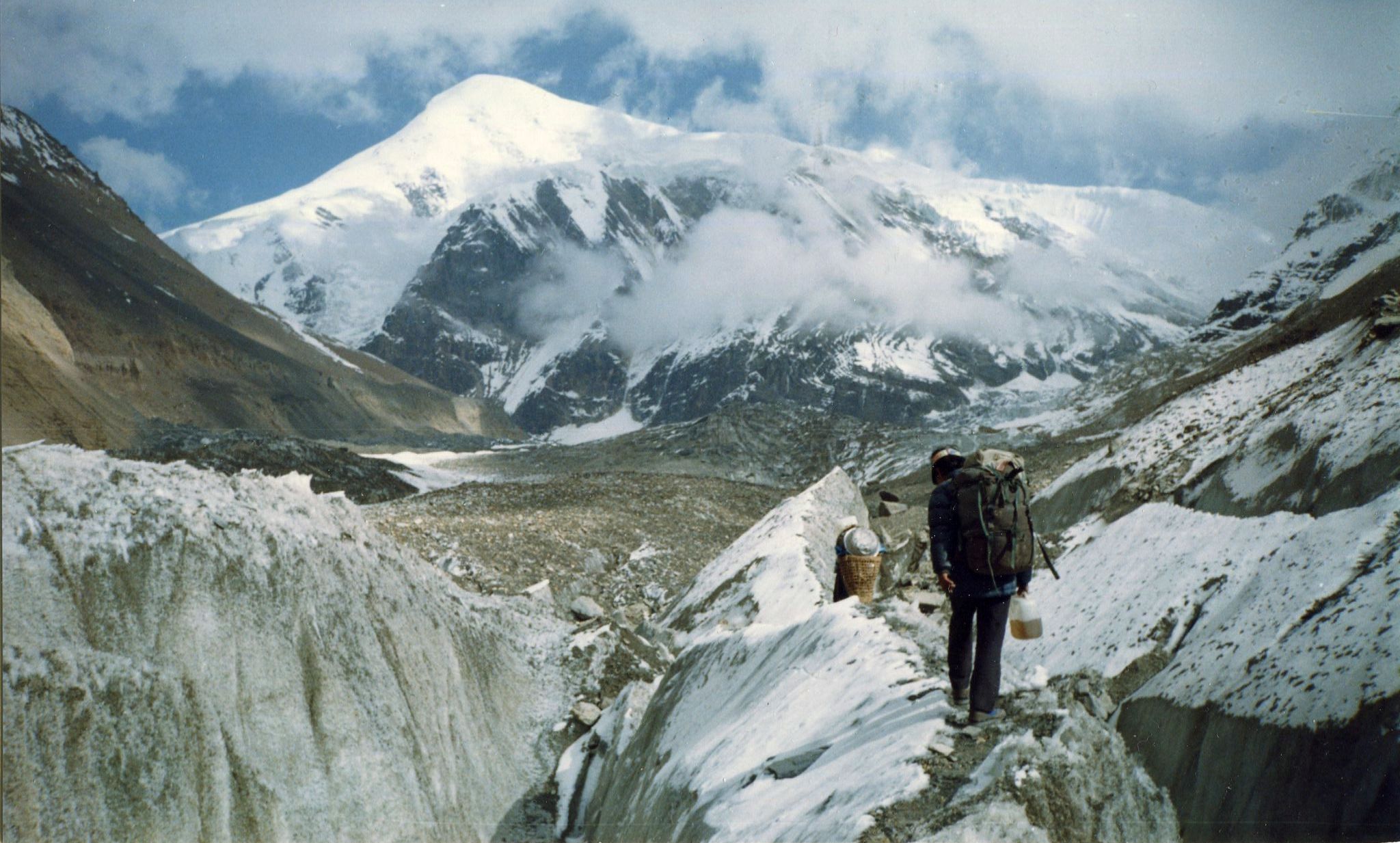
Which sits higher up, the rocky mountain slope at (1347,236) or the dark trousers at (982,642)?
the rocky mountain slope at (1347,236)

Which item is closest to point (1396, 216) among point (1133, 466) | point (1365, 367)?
point (1133, 466)

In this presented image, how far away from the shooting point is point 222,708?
7785 mm

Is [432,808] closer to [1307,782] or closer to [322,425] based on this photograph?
[1307,782]

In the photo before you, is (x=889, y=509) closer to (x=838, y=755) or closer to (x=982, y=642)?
(x=838, y=755)

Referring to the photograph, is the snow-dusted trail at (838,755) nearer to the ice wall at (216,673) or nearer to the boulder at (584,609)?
the ice wall at (216,673)

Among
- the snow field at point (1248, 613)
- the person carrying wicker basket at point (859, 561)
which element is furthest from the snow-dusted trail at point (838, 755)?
the person carrying wicker basket at point (859, 561)

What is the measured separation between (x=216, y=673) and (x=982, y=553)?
252 inches

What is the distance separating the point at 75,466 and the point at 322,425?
102 m

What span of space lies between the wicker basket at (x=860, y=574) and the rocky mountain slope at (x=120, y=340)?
8732mm

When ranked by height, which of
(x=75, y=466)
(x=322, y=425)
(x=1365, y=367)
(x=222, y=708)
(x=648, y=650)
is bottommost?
(x=648, y=650)

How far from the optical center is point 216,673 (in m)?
7.89

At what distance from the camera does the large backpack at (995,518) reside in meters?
5.93

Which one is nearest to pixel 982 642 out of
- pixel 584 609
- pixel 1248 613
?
pixel 1248 613

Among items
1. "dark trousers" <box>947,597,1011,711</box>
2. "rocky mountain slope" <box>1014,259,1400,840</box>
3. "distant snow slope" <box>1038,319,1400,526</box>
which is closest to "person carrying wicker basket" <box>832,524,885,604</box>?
"rocky mountain slope" <box>1014,259,1400,840</box>
